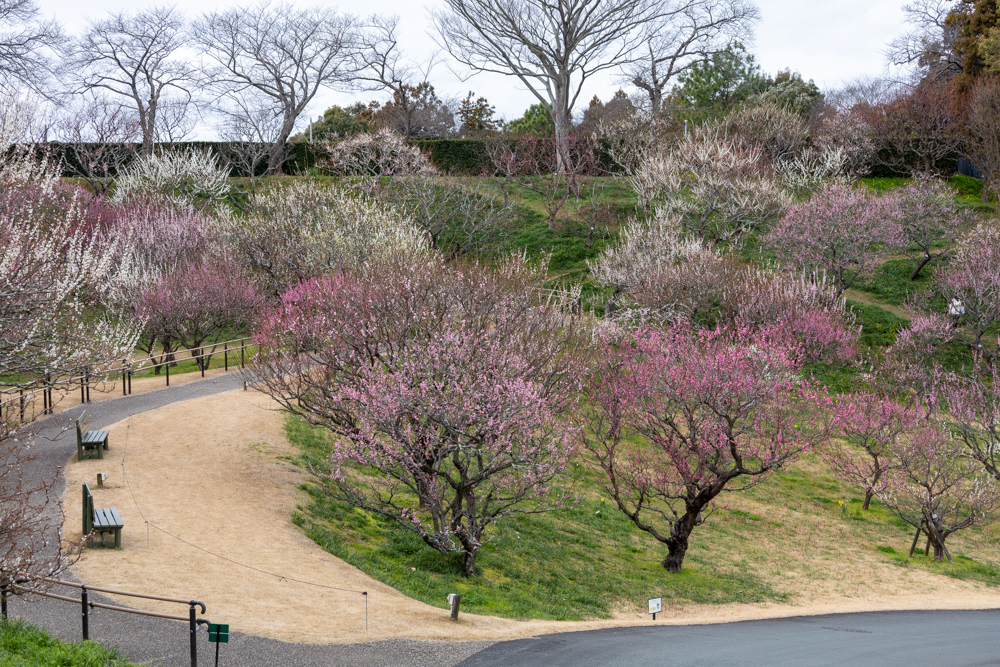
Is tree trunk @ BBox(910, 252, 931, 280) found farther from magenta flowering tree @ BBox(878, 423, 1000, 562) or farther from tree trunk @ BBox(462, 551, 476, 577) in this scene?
tree trunk @ BBox(462, 551, 476, 577)

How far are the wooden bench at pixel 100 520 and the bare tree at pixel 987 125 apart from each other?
159 ft

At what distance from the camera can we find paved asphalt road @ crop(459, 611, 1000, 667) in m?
13.5

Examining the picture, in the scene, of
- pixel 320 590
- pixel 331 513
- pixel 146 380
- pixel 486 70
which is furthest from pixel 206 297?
pixel 486 70

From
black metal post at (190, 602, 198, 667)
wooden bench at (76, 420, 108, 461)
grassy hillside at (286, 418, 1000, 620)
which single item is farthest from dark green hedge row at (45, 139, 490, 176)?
black metal post at (190, 602, 198, 667)

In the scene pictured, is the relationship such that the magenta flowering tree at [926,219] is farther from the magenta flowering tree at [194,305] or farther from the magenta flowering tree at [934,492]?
the magenta flowering tree at [194,305]

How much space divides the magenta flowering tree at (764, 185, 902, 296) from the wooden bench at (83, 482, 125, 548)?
3245 cm

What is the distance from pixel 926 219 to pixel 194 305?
36923 mm

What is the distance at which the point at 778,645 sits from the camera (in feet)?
50.3

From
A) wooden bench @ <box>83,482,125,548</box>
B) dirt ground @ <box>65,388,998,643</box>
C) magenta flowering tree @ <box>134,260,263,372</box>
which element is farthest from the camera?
magenta flowering tree @ <box>134,260,263,372</box>

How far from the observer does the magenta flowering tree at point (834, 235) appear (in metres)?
39.6

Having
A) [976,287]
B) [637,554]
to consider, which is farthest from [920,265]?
[637,554]

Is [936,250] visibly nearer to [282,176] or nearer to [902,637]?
[902,637]

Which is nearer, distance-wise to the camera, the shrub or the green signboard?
the green signboard

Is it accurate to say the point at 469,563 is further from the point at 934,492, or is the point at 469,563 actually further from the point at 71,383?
the point at 934,492
